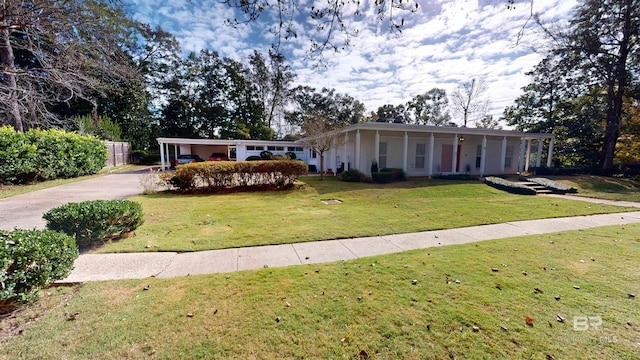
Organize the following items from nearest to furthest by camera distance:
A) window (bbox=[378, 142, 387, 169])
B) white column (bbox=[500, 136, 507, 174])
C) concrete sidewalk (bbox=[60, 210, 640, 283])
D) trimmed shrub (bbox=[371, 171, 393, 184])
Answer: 1. concrete sidewalk (bbox=[60, 210, 640, 283])
2. trimmed shrub (bbox=[371, 171, 393, 184])
3. window (bbox=[378, 142, 387, 169])
4. white column (bbox=[500, 136, 507, 174])

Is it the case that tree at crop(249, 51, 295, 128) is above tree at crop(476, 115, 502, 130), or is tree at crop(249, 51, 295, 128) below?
above

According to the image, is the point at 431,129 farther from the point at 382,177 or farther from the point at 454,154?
the point at 382,177

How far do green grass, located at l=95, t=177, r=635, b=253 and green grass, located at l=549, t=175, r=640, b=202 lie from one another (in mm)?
3544

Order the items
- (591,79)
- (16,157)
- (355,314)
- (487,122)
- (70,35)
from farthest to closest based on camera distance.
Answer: (487,122) < (591,79) < (16,157) < (70,35) < (355,314)

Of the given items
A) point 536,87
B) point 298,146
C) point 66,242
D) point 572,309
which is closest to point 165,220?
point 66,242

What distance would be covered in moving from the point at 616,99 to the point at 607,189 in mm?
9131

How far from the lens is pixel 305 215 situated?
22.1 feet

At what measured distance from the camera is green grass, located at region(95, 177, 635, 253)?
480cm

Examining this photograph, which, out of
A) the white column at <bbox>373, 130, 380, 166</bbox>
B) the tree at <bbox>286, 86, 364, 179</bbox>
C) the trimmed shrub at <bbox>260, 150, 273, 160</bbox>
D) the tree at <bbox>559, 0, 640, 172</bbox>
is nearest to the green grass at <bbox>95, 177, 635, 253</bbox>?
the white column at <bbox>373, 130, 380, 166</bbox>

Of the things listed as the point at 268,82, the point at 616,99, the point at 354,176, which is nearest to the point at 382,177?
the point at 354,176

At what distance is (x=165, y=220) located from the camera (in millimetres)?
5891

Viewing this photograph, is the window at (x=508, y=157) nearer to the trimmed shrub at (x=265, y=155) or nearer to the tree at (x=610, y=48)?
the tree at (x=610, y=48)

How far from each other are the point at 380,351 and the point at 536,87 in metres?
28.3

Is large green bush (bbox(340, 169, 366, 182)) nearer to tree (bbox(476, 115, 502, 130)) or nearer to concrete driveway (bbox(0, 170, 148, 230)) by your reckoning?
concrete driveway (bbox(0, 170, 148, 230))
